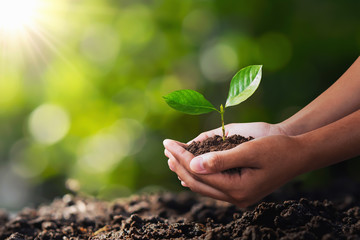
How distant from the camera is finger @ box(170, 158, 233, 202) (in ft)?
4.33

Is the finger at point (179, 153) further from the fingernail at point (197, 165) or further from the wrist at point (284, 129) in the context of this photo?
the wrist at point (284, 129)

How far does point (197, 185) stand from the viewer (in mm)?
1342

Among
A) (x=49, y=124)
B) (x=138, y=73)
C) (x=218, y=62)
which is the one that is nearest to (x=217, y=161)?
(x=218, y=62)

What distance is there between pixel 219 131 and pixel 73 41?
234 cm

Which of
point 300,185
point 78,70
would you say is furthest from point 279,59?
point 78,70

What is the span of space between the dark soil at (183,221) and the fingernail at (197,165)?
0.20 metres

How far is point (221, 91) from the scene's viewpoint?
3.08 m

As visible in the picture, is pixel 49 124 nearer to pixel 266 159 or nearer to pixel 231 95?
pixel 231 95

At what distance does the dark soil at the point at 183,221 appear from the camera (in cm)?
120

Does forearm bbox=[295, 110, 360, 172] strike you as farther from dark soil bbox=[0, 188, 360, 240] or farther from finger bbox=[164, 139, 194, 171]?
finger bbox=[164, 139, 194, 171]

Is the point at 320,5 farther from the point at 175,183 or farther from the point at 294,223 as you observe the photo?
the point at 294,223

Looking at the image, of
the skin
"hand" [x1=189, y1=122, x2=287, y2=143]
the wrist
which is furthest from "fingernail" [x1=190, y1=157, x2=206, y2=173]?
the wrist

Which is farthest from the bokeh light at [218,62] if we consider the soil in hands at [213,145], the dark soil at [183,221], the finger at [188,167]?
the finger at [188,167]

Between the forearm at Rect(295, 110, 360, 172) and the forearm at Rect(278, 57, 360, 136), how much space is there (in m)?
0.31
